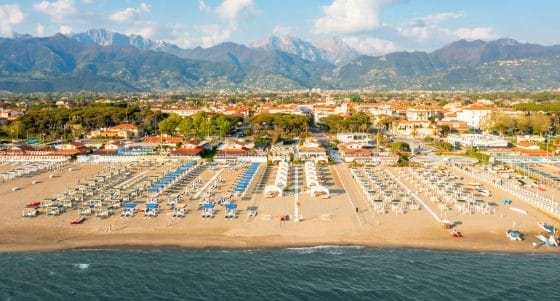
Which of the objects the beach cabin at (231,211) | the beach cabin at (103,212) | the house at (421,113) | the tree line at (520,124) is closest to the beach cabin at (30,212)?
the beach cabin at (103,212)

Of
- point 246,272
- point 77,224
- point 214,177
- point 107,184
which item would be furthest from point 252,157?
point 246,272

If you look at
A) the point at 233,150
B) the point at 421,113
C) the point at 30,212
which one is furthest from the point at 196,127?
the point at 421,113

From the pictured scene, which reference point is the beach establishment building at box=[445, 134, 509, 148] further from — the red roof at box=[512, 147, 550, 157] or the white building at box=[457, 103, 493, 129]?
the white building at box=[457, 103, 493, 129]

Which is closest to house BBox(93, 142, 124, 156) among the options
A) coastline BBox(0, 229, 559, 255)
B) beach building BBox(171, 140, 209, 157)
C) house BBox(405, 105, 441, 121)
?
beach building BBox(171, 140, 209, 157)

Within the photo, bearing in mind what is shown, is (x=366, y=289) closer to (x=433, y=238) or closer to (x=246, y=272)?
(x=246, y=272)

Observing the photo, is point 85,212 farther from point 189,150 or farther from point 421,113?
point 421,113
